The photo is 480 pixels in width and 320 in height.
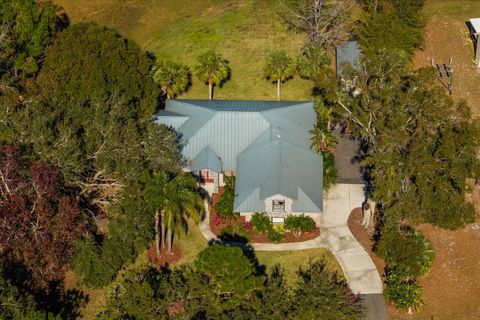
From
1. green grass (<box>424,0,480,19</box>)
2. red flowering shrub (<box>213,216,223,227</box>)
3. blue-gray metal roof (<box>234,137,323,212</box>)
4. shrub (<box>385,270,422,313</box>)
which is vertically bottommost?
shrub (<box>385,270,422,313</box>)

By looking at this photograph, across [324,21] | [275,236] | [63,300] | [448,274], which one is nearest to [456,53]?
[324,21]

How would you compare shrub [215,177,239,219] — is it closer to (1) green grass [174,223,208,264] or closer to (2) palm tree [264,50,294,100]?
(1) green grass [174,223,208,264]

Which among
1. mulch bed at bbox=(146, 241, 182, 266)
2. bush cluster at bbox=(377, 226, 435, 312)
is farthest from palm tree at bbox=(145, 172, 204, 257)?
bush cluster at bbox=(377, 226, 435, 312)

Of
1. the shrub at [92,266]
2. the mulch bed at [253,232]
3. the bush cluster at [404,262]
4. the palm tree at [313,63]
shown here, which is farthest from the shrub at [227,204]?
the palm tree at [313,63]

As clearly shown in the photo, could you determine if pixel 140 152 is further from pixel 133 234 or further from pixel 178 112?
pixel 178 112

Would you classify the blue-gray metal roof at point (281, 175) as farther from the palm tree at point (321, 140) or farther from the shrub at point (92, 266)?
the shrub at point (92, 266)

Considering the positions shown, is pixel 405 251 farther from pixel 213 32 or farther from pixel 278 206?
pixel 213 32

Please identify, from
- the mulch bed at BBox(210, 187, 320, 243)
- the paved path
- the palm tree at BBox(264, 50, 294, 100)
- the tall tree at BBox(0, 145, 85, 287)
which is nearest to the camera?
the tall tree at BBox(0, 145, 85, 287)
